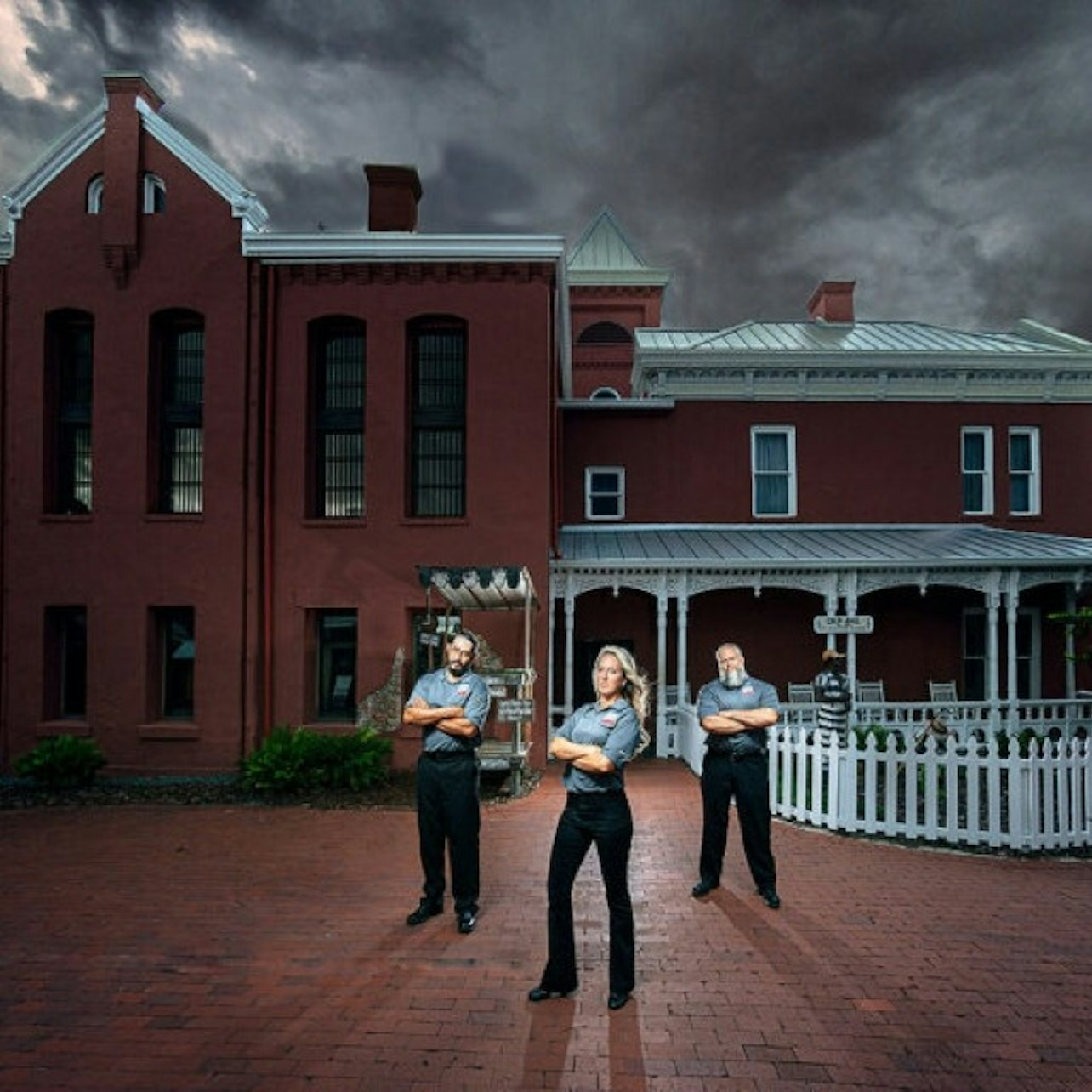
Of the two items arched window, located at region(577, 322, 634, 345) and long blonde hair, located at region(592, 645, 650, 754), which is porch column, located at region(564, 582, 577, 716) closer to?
long blonde hair, located at region(592, 645, 650, 754)

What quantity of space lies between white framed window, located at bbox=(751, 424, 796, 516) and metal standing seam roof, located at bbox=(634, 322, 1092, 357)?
186cm

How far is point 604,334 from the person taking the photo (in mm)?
29547

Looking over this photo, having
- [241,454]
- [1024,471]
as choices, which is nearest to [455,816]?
[241,454]

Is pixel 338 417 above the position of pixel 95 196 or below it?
below

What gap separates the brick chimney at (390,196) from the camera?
47.0 feet

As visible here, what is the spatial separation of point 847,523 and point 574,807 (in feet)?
47.8

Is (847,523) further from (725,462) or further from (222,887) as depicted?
(222,887)

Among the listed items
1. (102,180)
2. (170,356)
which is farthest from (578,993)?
(102,180)

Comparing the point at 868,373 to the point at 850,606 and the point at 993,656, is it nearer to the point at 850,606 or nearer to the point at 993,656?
the point at 850,606

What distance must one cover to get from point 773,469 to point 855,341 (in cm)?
402

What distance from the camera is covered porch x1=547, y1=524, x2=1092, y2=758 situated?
14.4m

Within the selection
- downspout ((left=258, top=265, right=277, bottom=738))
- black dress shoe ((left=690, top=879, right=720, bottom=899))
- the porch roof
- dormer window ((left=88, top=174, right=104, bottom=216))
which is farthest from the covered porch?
dormer window ((left=88, top=174, right=104, bottom=216))

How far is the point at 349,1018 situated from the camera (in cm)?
466

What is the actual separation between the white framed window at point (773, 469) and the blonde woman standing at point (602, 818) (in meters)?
13.7
